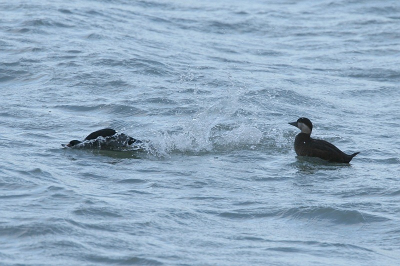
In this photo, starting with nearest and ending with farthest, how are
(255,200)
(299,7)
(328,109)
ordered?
1. (255,200)
2. (328,109)
3. (299,7)

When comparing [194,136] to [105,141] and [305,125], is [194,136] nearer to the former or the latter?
[105,141]

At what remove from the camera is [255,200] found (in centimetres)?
838

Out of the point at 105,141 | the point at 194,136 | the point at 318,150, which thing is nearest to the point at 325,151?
the point at 318,150

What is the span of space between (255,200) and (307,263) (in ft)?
5.97

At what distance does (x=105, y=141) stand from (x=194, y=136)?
1285mm

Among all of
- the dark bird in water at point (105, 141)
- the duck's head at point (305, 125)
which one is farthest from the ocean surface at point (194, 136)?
the duck's head at point (305, 125)

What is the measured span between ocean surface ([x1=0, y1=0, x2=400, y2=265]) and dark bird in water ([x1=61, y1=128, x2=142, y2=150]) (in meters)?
0.12

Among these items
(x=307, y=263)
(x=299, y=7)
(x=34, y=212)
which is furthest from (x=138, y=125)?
(x=299, y=7)

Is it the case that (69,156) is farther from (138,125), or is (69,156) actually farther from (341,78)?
(341,78)

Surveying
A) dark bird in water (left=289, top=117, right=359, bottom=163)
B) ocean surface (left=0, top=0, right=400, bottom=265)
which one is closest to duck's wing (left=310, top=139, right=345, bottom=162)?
dark bird in water (left=289, top=117, right=359, bottom=163)

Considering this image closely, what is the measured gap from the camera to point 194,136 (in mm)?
10883

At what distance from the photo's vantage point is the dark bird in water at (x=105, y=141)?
10156mm

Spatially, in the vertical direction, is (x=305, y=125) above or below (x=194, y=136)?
above

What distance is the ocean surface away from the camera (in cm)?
704
